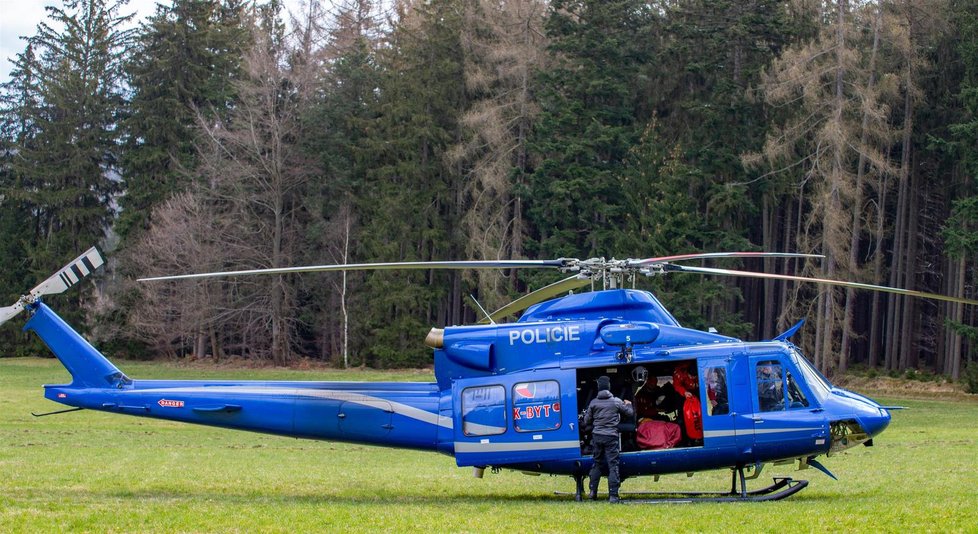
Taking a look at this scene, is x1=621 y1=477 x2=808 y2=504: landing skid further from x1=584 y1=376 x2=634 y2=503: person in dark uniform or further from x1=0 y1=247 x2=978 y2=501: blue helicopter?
x1=584 y1=376 x2=634 y2=503: person in dark uniform

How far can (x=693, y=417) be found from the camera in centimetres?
1391

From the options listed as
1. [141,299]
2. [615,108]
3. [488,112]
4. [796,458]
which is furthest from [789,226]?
[796,458]

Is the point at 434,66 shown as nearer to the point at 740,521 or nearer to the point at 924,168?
the point at 924,168

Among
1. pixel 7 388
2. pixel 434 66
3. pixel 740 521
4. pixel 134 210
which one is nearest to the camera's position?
pixel 740 521

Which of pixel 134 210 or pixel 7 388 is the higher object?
pixel 134 210

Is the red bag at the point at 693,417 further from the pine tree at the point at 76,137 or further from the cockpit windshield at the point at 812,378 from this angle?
the pine tree at the point at 76,137

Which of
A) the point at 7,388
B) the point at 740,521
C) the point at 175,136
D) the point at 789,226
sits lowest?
the point at 7,388

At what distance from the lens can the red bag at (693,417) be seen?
13812 millimetres

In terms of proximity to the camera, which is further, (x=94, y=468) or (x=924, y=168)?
(x=924, y=168)

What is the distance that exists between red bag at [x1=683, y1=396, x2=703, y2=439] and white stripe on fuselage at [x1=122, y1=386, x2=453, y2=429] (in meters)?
3.16

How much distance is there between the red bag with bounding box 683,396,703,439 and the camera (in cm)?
1381

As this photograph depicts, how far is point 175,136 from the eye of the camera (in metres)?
60.3

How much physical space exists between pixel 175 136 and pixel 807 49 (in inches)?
1358

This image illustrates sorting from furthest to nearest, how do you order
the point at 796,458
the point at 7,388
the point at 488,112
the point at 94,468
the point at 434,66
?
the point at 434,66 < the point at 488,112 < the point at 7,388 < the point at 94,468 < the point at 796,458
